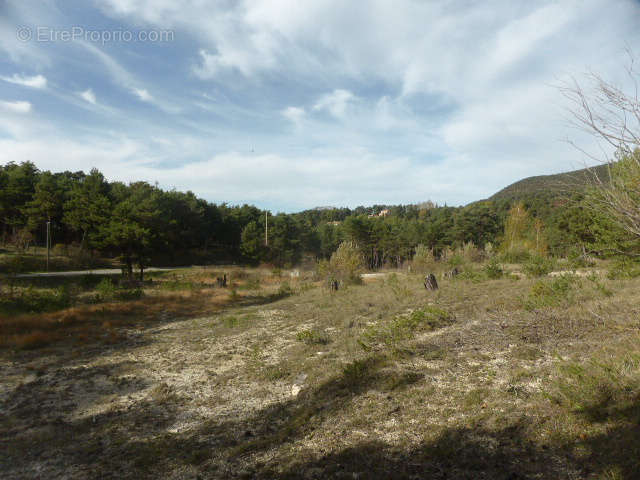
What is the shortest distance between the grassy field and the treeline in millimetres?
16712

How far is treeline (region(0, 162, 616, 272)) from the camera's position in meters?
28.0

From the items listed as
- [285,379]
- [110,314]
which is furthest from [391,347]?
[110,314]

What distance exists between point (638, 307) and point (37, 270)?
39122mm

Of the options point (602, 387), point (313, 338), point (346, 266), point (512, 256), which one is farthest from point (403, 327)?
point (512, 256)

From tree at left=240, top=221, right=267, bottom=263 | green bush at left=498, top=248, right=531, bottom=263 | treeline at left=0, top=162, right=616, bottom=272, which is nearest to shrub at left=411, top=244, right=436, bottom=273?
green bush at left=498, top=248, right=531, bottom=263

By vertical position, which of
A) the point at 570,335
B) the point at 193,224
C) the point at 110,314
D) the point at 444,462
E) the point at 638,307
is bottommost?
the point at 110,314

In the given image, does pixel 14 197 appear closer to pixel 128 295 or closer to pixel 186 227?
pixel 186 227

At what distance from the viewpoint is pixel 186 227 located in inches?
2176

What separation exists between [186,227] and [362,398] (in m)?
55.5

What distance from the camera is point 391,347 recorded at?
250 inches

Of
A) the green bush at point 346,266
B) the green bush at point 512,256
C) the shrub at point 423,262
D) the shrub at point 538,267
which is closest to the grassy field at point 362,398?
the shrub at point 538,267

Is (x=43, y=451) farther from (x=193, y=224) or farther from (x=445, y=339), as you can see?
(x=193, y=224)

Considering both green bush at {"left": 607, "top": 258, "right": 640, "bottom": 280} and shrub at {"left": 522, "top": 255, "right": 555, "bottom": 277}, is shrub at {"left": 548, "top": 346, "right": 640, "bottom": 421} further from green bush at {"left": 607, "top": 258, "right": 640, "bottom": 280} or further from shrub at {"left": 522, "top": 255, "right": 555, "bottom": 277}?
shrub at {"left": 522, "top": 255, "right": 555, "bottom": 277}

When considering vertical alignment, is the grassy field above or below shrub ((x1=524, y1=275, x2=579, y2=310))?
below
